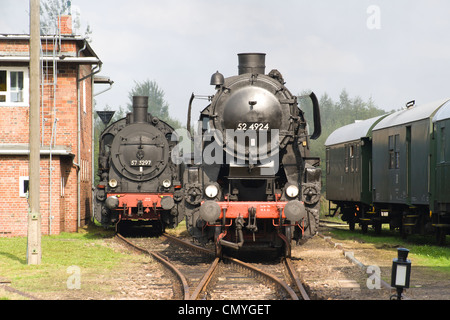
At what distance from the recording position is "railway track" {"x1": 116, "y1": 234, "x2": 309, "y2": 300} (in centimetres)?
912

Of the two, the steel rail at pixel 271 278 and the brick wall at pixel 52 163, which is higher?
the brick wall at pixel 52 163

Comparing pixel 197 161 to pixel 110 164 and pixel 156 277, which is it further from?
pixel 110 164

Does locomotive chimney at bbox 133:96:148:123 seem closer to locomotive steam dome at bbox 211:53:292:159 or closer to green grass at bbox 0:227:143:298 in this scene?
green grass at bbox 0:227:143:298

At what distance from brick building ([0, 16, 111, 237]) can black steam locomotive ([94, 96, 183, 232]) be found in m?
1.35

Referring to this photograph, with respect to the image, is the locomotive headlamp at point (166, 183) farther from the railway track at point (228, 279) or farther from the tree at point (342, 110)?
the tree at point (342, 110)

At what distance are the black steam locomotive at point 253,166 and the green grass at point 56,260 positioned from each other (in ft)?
7.20

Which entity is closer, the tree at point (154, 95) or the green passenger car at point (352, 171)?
the green passenger car at point (352, 171)

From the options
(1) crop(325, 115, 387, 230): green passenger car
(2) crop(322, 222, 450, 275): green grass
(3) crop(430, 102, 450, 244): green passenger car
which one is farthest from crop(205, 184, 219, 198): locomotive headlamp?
(1) crop(325, 115, 387, 230): green passenger car

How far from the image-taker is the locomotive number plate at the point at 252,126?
12586mm

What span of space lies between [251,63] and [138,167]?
810 centimetres

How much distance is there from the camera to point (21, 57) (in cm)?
2044

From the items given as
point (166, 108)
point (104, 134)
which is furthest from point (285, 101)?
point (166, 108)

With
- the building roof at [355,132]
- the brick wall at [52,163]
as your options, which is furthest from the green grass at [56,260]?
the building roof at [355,132]
